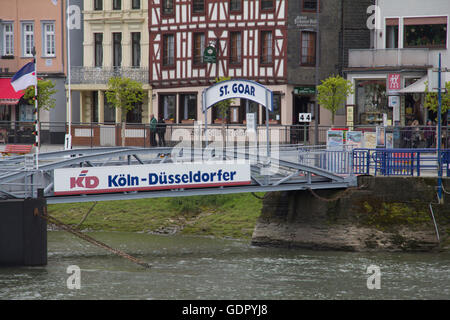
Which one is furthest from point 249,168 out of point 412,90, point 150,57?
point 150,57

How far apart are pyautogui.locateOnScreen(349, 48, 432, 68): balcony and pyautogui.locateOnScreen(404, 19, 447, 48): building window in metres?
0.61

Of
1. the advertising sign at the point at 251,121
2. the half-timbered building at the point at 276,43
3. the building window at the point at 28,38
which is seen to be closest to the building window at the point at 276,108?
the half-timbered building at the point at 276,43

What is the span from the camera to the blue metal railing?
981 inches

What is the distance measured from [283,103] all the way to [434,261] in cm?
2202

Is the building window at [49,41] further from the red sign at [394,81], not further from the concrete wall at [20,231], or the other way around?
the concrete wall at [20,231]

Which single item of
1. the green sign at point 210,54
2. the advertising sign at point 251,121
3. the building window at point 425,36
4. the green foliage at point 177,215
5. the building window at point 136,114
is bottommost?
the green foliage at point 177,215

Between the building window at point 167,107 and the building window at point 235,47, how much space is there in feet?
13.7

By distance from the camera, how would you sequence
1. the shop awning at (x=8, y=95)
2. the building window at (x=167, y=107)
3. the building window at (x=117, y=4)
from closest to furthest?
the building window at (x=167, y=107)
the shop awning at (x=8, y=95)
the building window at (x=117, y=4)

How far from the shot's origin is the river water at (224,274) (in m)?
19.2

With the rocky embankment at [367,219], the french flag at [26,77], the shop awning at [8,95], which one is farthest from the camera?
the shop awning at [8,95]

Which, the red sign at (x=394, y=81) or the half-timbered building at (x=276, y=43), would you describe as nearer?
the red sign at (x=394, y=81)

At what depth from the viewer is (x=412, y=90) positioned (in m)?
38.8
